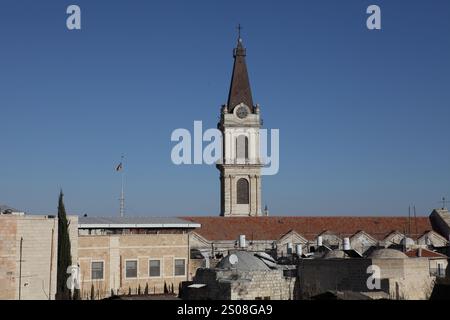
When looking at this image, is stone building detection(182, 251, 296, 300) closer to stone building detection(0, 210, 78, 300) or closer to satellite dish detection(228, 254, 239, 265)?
satellite dish detection(228, 254, 239, 265)

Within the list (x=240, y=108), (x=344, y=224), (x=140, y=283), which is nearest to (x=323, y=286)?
(x=140, y=283)

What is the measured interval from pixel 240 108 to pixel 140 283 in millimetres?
35889

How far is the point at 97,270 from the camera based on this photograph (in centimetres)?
4641

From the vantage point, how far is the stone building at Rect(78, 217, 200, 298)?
46.2 meters

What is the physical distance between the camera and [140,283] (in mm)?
48438

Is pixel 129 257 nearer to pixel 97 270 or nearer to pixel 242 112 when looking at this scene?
pixel 97 270

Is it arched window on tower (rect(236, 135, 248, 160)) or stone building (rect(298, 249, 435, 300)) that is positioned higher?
arched window on tower (rect(236, 135, 248, 160))

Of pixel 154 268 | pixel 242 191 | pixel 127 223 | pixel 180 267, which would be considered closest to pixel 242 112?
pixel 242 191

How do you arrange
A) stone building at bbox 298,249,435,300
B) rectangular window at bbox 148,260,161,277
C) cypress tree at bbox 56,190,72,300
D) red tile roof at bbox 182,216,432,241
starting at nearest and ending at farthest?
stone building at bbox 298,249,435,300, cypress tree at bbox 56,190,72,300, rectangular window at bbox 148,260,161,277, red tile roof at bbox 182,216,432,241

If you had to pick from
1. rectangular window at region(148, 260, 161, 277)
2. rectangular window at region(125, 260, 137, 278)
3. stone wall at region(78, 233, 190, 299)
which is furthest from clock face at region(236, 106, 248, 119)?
rectangular window at region(125, 260, 137, 278)

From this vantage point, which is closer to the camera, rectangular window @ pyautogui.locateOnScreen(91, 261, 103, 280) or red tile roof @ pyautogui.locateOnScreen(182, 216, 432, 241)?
rectangular window @ pyautogui.locateOnScreen(91, 261, 103, 280)

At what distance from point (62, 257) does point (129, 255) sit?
30.6ft

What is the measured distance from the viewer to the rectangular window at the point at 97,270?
46.2m
